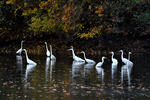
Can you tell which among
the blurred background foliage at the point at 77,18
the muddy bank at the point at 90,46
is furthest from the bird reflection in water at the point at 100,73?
the muddy bank at the point at 90,46

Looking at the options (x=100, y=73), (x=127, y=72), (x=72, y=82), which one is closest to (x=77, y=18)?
(x=127, y=72)

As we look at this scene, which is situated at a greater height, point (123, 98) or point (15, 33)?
point (15, 33)

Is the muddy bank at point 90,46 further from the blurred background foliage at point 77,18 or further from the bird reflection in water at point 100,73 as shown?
the bird reflection in water at point 100,73

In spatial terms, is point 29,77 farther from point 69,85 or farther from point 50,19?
point 50,19

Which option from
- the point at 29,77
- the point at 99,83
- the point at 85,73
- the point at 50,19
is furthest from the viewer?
the point at 50,19

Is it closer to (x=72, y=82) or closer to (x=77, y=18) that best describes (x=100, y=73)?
(x=72, y=82)

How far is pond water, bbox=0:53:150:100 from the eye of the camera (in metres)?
16.9

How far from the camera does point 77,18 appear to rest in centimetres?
3472

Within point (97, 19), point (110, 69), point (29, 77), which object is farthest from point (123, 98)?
point (97, 19)

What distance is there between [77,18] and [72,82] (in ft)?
49.3

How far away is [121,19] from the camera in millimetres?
38406

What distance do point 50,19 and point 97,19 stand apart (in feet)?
15.0

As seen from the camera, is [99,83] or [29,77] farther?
[29,77]

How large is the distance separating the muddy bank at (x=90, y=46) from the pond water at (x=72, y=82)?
35.8 ft
